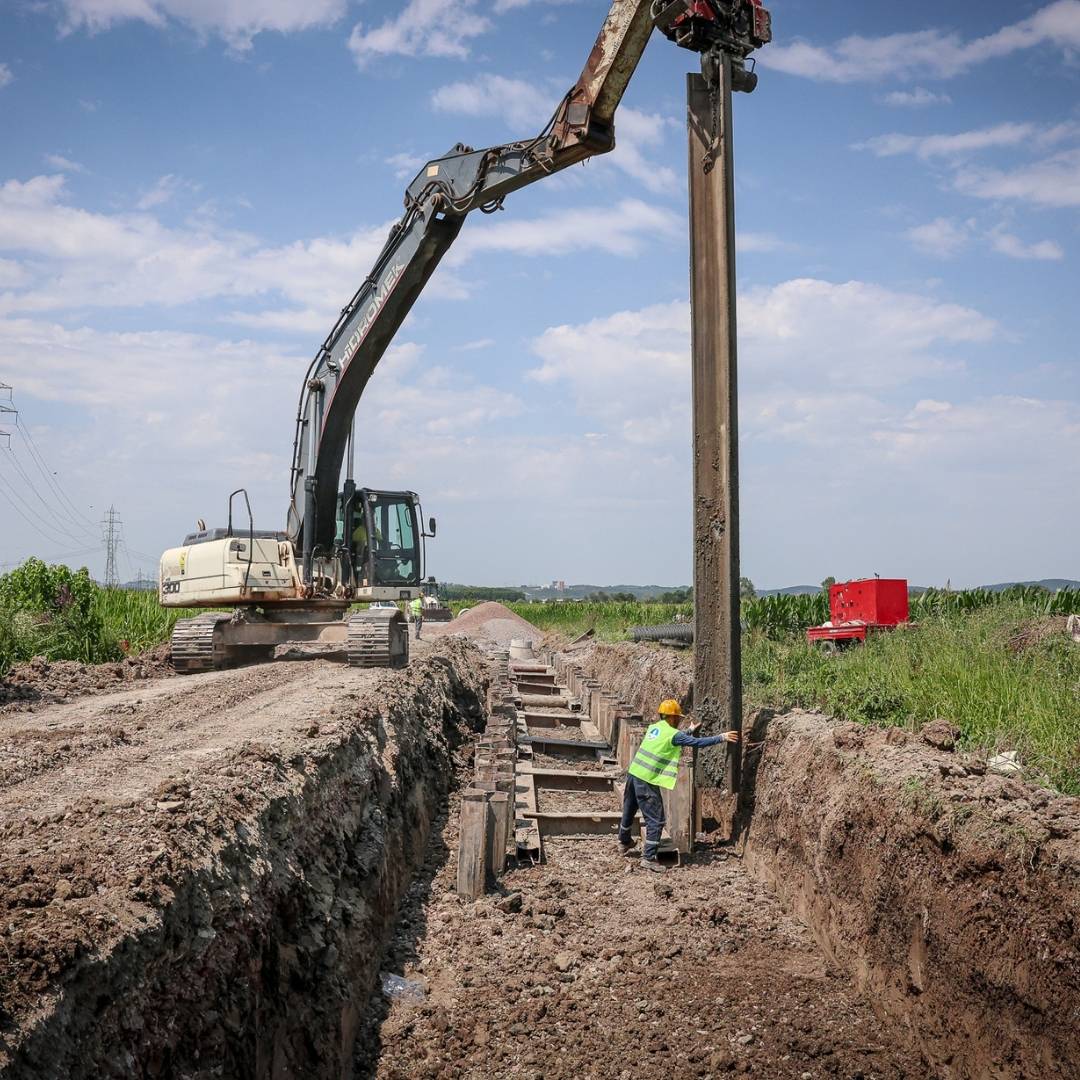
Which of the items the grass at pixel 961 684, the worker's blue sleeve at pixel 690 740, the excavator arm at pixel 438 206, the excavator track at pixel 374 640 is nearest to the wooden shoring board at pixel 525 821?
the worker's blue sleeve at pixel 690 740

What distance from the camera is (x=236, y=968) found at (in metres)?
3.59

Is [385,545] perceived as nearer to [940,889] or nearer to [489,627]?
[940,889]

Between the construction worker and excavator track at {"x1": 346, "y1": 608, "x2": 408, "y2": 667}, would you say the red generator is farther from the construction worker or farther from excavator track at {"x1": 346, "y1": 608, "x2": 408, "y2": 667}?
the construction worker

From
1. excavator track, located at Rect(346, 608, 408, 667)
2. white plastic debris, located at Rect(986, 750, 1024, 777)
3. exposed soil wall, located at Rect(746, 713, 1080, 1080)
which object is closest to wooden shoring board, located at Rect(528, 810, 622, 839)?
exposed soil wall, located at Rect(746, 713, 1080, 1080)

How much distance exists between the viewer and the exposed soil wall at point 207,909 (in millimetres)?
2826

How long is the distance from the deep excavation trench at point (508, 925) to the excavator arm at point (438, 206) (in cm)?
551

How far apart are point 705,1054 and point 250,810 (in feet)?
7.41

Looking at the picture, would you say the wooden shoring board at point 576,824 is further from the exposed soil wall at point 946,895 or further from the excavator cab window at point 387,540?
the excavator cab window at point 387,540

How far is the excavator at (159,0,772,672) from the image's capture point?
37.2 ft

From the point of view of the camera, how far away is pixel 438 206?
11250 millimetres

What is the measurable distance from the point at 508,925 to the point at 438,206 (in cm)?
823

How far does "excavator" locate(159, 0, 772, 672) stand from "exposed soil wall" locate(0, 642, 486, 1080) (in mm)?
5676

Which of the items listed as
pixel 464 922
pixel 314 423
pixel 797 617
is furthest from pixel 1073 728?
pixel 797 617

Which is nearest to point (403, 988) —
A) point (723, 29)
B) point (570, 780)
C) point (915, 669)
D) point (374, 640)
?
point (570, 780)
